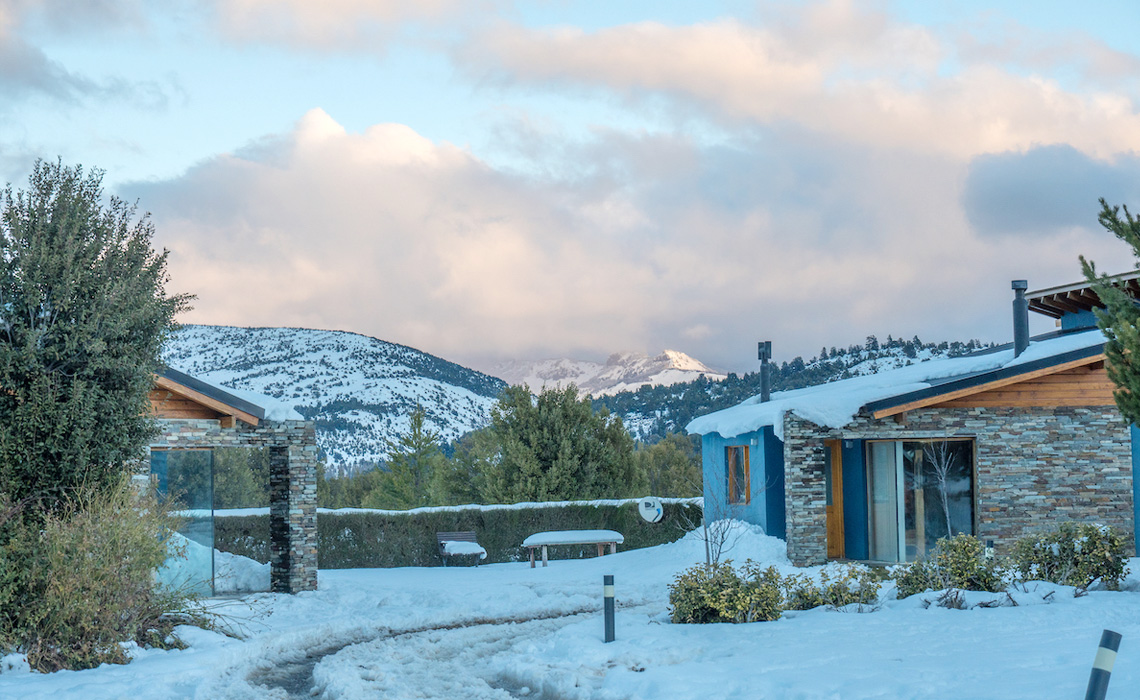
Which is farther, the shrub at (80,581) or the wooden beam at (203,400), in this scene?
the wooden beam at (203,400)

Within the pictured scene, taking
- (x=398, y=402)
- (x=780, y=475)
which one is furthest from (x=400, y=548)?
(x=398, y=402)

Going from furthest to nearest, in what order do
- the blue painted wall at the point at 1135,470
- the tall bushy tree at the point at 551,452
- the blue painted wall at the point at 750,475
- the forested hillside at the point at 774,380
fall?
the forested hillside at the point at 774,380, the tall bushy tree at the point at 551,452, the blue painted wall at the point at 750,475, the blue painted wall at the point at 1135,470

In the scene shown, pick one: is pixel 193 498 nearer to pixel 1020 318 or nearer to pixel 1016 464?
pixel 1016 464

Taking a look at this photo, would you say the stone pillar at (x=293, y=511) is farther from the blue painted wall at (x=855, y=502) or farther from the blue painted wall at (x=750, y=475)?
the blue painted wall at (x=855, y=502)

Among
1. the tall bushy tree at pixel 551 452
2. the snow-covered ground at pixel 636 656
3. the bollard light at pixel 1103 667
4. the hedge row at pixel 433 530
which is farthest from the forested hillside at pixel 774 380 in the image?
the bollard light at pixel 1103 667

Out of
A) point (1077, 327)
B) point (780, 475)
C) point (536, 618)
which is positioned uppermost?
point (1077, 327)

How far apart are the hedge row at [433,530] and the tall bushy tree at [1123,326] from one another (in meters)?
13.3

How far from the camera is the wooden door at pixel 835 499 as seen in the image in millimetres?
18859

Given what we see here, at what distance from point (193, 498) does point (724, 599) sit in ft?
31.1

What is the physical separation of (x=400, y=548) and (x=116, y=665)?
13.5 meters

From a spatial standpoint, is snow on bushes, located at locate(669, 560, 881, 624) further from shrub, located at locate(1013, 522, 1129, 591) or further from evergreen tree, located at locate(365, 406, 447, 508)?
evergreen tree, located at locate(365, 406, 447, 508)

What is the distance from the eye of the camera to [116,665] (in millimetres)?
Answer: 9945

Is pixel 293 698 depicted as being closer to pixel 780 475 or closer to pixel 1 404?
pixel 1 404

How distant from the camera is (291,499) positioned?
1683cm
